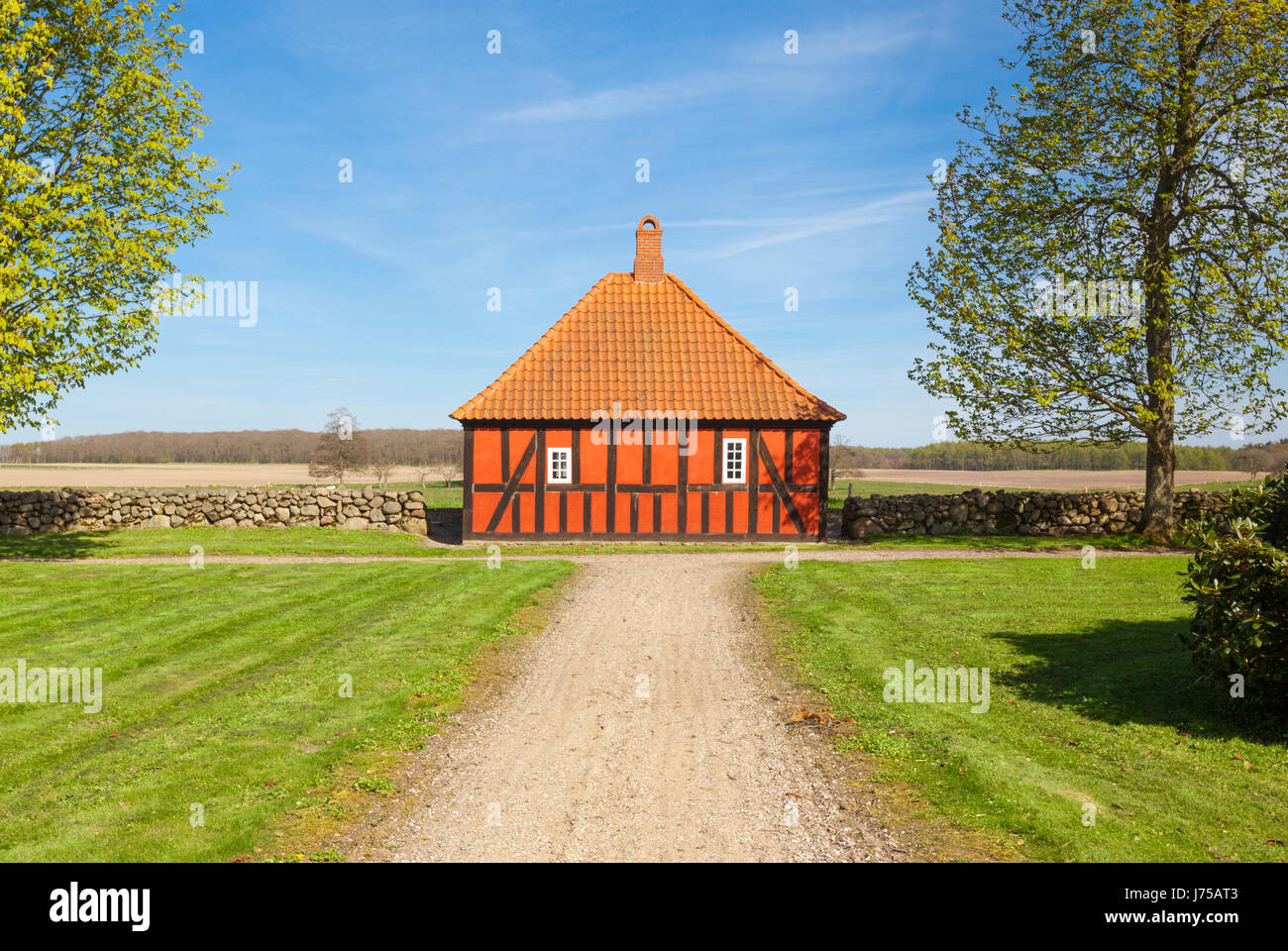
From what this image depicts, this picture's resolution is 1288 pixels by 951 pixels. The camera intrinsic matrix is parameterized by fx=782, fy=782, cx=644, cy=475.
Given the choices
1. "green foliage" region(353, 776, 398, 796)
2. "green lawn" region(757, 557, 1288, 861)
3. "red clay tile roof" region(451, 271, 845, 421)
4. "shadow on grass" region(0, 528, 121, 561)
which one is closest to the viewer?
"green lawn" region(757, 557, 1288, 861)

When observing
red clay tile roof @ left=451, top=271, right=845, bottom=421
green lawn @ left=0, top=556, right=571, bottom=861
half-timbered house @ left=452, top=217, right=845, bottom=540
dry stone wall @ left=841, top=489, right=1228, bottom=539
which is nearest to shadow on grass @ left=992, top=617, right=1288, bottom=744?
green lawn @ left=0, top=556, right=571, bottom=861

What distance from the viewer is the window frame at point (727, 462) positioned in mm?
23109

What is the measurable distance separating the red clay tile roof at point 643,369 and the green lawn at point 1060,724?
9618 mm

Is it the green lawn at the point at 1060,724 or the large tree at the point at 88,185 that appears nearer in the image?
the green lawn at the point at 1060,724

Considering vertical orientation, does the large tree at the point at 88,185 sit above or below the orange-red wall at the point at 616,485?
above

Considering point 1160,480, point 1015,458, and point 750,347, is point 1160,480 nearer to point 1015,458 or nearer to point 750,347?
point 750,347

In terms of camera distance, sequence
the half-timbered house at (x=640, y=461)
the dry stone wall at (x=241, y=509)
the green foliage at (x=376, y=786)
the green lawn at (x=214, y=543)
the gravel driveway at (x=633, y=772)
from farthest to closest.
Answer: the dry stone wall at (x=241, y=509) < the half-timbered house at (x=640, y=461) < the green lawn at (x=214, y=543) < the green foliage at (x=376, y=786) < the gravel driveway at (x=633, y=772)

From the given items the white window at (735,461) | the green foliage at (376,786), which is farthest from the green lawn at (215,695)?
the white window at (735,461)

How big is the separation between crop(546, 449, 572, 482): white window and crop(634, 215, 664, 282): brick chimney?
6.92m

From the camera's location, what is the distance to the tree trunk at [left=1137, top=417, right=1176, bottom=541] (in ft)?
72.7

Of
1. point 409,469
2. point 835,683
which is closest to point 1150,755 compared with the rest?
point 835,683

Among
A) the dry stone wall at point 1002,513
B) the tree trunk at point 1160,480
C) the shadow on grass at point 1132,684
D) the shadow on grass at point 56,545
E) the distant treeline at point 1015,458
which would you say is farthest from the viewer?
the distant treeline at point 1015,458

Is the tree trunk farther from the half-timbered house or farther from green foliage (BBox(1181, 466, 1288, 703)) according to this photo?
green foliage (BBox(1181, 466, 1288, 703))

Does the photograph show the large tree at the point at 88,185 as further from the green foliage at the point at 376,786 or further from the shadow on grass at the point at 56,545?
the green foliage at the point at 376,786
